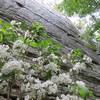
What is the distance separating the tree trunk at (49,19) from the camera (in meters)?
5.44

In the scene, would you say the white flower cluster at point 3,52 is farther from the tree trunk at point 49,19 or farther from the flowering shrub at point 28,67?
the tree trunk at point 49,19

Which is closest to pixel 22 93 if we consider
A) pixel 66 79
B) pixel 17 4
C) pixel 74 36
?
pixel 66 79

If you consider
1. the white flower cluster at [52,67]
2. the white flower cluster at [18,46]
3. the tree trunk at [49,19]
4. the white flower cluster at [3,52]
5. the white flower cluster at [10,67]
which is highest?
the tree trunk at [49,19]

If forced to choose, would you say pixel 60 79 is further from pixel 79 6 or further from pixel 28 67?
pixel 79 6

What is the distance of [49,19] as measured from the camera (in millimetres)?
6098

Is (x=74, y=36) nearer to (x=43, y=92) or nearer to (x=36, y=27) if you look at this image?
(x=36, y=27)

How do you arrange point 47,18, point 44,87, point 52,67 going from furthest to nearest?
point 47,18, point 52,67, point 44,87

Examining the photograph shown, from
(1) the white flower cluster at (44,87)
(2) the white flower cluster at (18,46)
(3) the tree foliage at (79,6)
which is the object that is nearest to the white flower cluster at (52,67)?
(1) the white flower cluster at (44,87)

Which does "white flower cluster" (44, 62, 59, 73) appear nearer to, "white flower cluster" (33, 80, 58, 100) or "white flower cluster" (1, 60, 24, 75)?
"white flower cluster" (33, 80, 58, 100)

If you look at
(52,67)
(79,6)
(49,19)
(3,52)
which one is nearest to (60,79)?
(52,67)

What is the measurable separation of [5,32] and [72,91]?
998 mm

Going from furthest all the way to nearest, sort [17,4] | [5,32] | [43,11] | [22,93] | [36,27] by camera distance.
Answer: [43,11], [17,4], [36,27], [22,93], [5,32]

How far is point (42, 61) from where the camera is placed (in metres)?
2.90

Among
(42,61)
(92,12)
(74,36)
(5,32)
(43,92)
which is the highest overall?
(92,12)
